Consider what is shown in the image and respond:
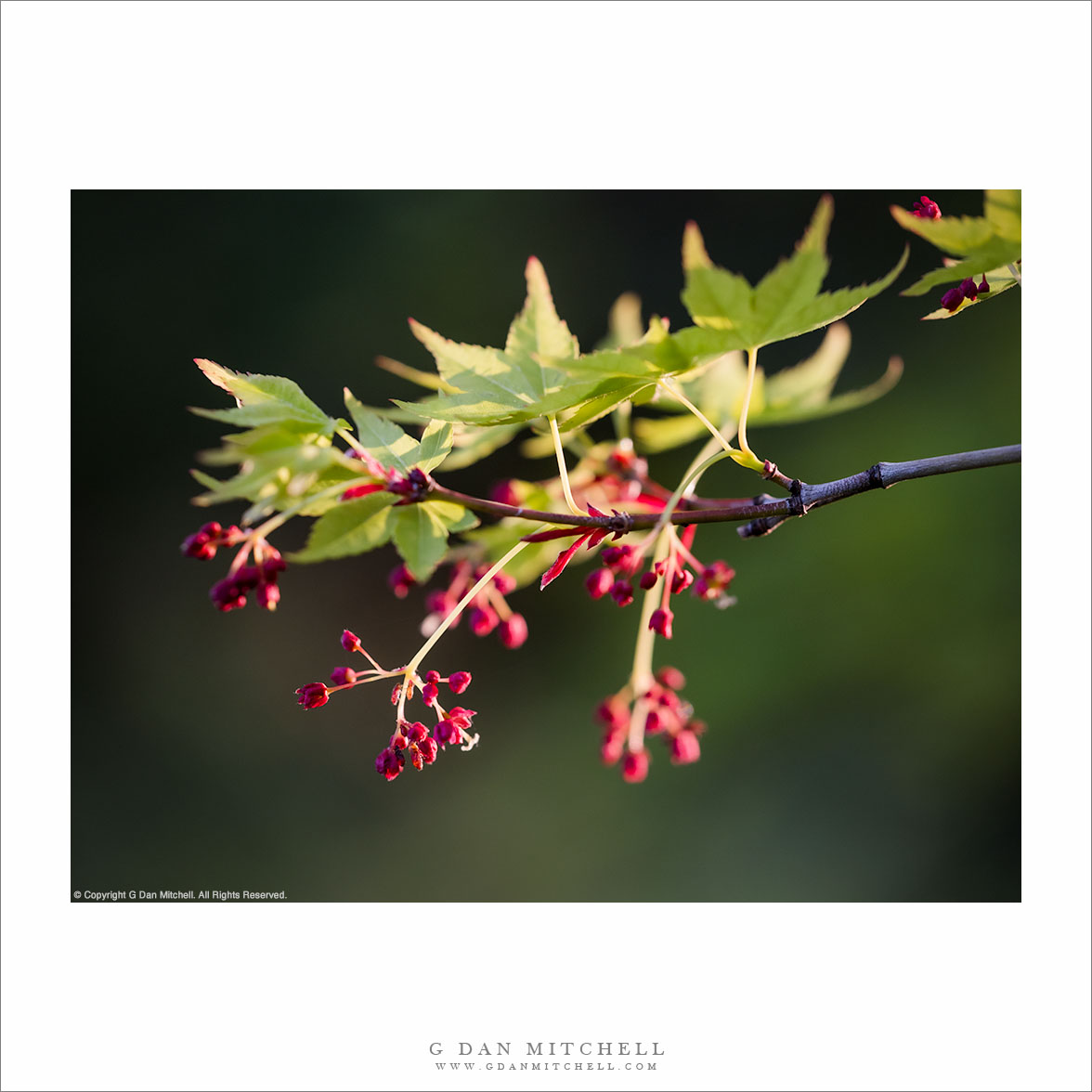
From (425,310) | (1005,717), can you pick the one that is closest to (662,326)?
(425,310)

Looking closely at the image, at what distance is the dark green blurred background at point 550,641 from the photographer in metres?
1.87

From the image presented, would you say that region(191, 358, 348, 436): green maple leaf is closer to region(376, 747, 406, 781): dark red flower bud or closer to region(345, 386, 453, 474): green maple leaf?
region(345, 386, 453, 474): green maple leaf

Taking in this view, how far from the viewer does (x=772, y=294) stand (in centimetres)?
57

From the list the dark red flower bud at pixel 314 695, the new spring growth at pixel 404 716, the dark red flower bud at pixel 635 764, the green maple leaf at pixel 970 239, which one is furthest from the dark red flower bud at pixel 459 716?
the green maple leaf at pixel 970 239

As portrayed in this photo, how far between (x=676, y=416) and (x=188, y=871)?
1167 mm

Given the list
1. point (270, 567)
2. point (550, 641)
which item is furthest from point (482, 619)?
point (550, 641)

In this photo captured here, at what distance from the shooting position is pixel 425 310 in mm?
2012

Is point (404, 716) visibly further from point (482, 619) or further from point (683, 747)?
point (683, 747)

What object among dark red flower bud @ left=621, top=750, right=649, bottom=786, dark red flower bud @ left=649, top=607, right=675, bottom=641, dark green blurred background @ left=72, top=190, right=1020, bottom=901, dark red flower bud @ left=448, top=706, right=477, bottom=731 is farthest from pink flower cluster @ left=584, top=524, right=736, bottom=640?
dark green blurred background @ left=72, top=190, right=1020, bottom=901

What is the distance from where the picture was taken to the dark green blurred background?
6.12 ft

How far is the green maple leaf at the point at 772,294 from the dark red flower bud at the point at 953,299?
172 mm

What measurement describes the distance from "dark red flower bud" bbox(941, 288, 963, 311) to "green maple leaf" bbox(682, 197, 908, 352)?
0.56ft

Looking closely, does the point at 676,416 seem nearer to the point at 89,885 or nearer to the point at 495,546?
the point at 495,546

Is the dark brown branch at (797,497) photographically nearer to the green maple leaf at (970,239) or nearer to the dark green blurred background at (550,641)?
the green maple leaf at (970,239)
